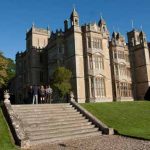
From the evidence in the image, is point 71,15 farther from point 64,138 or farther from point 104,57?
point 64,138

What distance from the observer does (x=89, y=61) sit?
3844 centimetres

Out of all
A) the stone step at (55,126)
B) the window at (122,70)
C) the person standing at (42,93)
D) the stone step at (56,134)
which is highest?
the window at (122,70)

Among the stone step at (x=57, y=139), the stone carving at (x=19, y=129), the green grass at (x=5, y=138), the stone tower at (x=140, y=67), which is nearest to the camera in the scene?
the green grass at (x=5, y=138)

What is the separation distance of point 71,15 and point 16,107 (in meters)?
25.6

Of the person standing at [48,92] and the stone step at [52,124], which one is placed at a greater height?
the person standing at [48,92]

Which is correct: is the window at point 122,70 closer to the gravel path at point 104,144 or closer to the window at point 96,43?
the window at point 96,43

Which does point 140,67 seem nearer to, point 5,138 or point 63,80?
point 63,80

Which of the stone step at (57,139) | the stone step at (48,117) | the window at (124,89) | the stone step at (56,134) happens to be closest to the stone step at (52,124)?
the stone step at (48,117)

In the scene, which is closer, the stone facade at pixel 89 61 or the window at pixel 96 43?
the stone facade at pixel 89 61

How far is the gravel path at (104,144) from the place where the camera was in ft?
41.8

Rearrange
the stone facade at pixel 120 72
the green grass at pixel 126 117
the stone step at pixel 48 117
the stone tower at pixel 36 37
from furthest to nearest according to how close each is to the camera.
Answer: the stone tower at pixel 36 37, the stone facade at pixel 120 72, the stone step at pixel 48 117, the green grass at pixel 126 117

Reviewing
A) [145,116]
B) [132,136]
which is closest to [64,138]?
[132,136]

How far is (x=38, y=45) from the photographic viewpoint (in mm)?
51531

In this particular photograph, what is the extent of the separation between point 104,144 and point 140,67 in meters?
35.7
